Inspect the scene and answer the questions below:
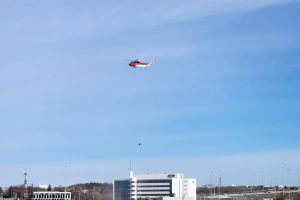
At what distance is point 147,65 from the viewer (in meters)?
150

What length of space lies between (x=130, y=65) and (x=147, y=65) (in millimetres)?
3869

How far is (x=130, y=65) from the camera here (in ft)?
489
